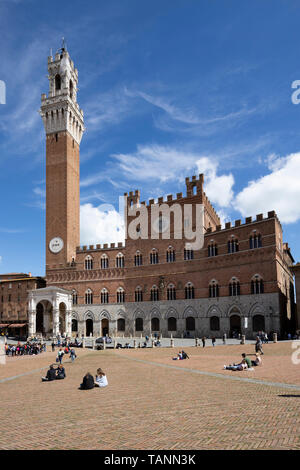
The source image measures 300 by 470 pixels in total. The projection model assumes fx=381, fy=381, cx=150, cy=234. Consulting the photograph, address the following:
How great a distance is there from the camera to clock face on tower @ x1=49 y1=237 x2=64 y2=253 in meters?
59.1

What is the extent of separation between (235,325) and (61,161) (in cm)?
3700

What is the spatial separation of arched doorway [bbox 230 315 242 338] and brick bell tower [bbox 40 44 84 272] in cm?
2703

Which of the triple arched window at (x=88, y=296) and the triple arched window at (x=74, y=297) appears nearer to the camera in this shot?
the triple arched window at (x=88, y=296)

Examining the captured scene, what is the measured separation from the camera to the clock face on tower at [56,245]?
194 ft

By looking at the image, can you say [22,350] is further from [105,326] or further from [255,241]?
[255,241]

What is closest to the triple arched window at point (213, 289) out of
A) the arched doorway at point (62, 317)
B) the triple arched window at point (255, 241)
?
the triple arched window at point (255, 241)

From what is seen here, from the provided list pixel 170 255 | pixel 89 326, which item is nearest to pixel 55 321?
pixel 89 326

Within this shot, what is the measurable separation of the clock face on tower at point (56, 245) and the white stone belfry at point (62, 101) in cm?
1799

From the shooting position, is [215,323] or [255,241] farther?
[215,323]

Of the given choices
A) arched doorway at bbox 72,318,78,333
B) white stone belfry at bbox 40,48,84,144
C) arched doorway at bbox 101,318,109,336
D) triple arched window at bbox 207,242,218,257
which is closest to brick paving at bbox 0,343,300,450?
triple arched window at bbox 207,242,218,257

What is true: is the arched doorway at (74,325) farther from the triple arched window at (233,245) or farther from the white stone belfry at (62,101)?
the white stone belfry at (62,101)

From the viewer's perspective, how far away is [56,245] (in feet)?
195

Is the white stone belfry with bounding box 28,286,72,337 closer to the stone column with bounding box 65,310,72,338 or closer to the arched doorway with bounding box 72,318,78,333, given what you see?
the stone column with bounding box 65,310,72,338
